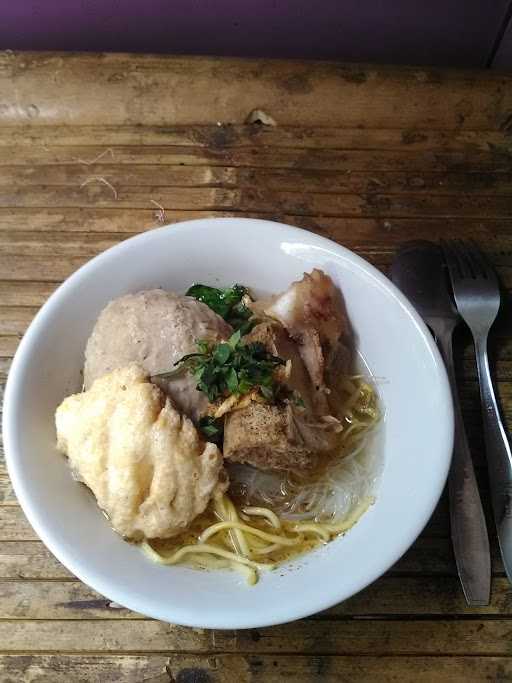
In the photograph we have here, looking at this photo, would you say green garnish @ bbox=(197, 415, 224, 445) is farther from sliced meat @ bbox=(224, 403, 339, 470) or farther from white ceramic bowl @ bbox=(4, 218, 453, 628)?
white ceramic bowl @ bbox=(4, 218, 453, 628)

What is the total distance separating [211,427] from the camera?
6.67ft

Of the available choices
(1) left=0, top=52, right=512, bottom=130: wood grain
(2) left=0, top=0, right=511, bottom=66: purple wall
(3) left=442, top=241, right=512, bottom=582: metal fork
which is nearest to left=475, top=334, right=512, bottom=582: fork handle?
(3) left=442, top=241, right=512, bottom=582: metal fork

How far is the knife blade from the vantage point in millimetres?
2104

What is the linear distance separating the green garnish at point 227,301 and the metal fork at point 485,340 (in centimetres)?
80

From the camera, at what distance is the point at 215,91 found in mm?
3008

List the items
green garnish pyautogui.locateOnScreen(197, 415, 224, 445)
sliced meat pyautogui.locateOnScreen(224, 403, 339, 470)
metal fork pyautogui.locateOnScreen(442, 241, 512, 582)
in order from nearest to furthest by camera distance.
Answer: sliced meat pyautogui.locateOnScreen(224, 403, 339, 470)
green garnish pyautogui.locateOnScreen(197, 415, 224, 445)
metal fork pyautogui.locateOnScreen(442, 241, 512, 582)

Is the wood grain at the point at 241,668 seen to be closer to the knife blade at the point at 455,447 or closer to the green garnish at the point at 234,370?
the knife blade at the point at 455,447

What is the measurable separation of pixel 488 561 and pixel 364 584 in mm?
572

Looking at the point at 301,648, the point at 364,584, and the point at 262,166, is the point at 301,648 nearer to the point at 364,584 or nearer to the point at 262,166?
the point at 364,584

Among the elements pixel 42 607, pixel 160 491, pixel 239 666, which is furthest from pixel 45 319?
pixel 239 666

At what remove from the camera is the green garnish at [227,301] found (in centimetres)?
228

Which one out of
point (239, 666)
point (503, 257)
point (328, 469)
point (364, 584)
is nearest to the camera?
point (364, 584)

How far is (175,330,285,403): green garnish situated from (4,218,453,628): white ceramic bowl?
37 centimetres

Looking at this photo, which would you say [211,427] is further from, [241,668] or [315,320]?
[241,668]
